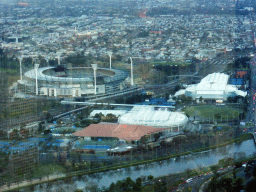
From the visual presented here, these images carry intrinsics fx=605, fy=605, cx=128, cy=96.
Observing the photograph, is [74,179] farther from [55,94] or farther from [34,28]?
[34,28]

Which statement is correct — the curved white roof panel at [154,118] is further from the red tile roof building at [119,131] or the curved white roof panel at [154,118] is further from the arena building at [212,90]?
the arena building at [212,90]

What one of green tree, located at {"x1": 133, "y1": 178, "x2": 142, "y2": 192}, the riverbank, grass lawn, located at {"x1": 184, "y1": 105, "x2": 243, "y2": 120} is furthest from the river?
grass lawn, located at {"x1": 184, "y1": 105, "x2": 243, "y2": 120}

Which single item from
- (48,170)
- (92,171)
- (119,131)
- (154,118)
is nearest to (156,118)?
(154,118)

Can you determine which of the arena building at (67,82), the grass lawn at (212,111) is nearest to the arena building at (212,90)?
the grass lawn at (212,111)

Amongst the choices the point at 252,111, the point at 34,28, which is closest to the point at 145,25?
the point at 34,28

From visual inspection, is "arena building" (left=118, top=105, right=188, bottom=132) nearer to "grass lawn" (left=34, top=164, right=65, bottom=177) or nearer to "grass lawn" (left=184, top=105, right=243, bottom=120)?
"grass lawn" (left=184, top=105, right=243, bottom=120)

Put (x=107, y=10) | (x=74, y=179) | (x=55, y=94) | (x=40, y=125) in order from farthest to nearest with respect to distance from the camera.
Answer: (x=107, y=10)
(x=55, y=94)
(x=40, y=125)
(x=74, y=179)
